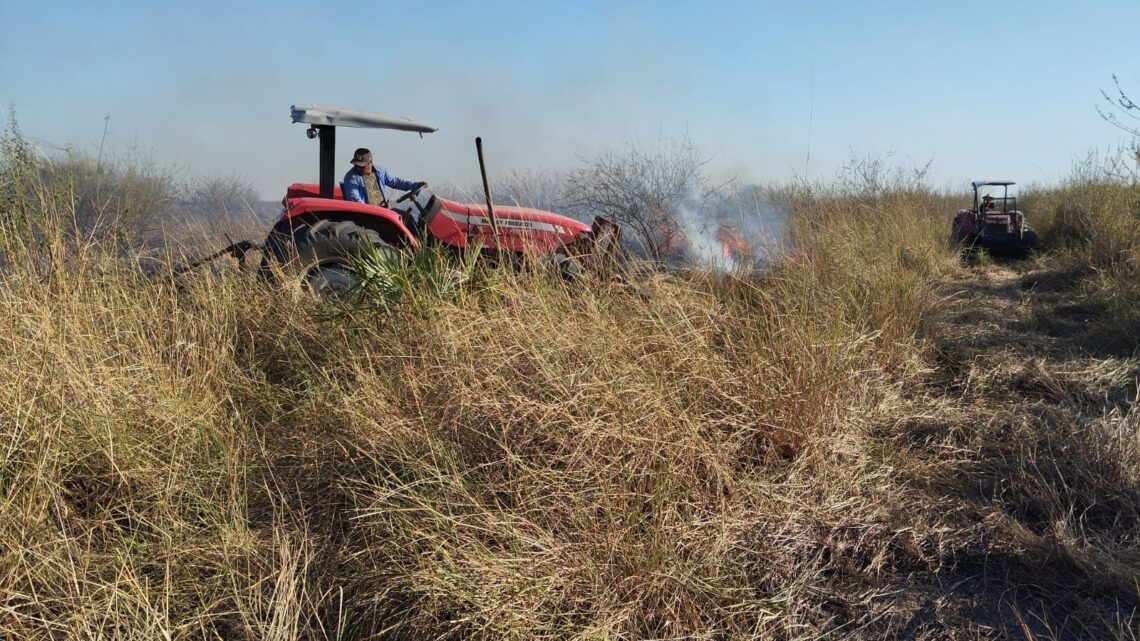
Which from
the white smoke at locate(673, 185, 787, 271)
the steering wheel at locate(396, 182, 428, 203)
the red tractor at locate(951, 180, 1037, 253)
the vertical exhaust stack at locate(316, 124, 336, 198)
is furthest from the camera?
the red tractor at locate(951, 180, 1037, 253)

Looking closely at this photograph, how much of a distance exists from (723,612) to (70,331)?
106 inches

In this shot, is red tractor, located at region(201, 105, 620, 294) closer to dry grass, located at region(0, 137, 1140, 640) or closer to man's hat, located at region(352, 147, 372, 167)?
man's hat, located at region(352, 147, 372, 167)

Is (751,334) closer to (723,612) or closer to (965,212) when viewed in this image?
(723,612)

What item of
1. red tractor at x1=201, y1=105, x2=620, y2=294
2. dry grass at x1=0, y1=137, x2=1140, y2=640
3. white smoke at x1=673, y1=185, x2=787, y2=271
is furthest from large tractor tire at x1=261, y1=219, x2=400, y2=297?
white smoke at x1=673, y1=185, x2=787, y2=271

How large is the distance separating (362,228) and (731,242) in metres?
2.68

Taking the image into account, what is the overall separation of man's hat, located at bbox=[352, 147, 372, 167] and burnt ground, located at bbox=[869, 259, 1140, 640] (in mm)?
4052

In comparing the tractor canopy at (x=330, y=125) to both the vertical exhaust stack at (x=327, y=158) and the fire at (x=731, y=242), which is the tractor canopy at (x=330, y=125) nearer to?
the vertical exhaust stack at (x=327, y=158)

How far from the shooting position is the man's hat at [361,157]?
199 inches

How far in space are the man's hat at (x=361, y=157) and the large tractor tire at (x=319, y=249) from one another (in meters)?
0.91

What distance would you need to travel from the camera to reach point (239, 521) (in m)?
2.01

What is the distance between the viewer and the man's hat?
506cm

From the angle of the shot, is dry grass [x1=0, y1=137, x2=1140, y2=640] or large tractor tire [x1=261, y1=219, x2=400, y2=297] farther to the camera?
large tractor tire [x1=261, y1=219, x2=400, y2=297]

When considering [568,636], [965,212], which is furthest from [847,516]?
[965,212]

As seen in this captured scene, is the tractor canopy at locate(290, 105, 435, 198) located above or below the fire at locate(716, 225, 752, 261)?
A: above
